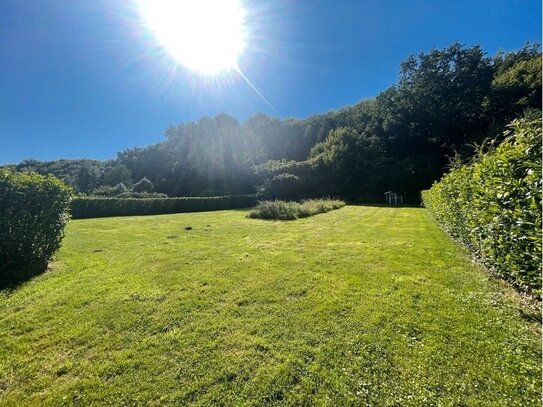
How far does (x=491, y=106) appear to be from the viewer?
35.8 m

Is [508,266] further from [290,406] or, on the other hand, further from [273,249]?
[273,249]

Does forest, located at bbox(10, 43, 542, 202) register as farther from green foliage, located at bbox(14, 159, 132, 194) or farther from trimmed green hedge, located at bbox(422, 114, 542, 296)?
trimmed green hedge, located at bbox(422, 114, 542, 296)

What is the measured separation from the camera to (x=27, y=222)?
5.82 metres

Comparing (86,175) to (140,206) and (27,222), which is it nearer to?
(140,206)

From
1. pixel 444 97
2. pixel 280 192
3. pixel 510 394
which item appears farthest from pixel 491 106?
pixel 510 394

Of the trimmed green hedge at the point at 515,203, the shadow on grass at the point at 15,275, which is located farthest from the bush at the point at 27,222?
the trimmed green hedge at the point at 515,203

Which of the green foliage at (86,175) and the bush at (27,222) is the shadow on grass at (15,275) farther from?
the green foliage at (86,175)

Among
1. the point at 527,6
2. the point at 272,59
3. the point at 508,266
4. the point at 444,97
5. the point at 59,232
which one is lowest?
the point at 508,266

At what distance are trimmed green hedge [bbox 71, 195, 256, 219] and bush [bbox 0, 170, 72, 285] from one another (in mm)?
18798

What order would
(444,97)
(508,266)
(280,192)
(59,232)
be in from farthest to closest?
(444,97) → (280,192) → (59,232) → (508,266)

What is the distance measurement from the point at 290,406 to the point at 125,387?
158 centimetres

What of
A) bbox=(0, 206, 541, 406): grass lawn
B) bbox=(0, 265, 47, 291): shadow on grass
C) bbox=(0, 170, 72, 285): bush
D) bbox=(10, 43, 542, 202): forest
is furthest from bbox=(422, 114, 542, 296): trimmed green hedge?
bbox=(10, 43, 542, 202): forest

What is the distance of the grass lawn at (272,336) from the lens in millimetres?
2482

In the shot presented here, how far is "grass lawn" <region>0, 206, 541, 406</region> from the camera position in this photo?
2.48m
